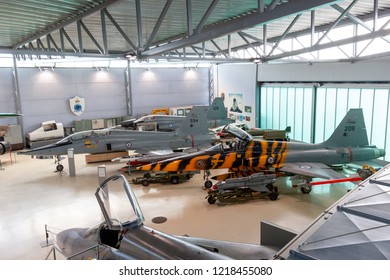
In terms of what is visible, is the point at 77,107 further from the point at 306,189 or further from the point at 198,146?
the point at 306,189

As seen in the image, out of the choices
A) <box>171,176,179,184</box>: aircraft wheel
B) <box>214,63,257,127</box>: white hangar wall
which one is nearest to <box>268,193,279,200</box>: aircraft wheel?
<box>171,176,179,184</box>: aircraft wheel

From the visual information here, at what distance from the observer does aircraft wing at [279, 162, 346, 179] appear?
1058 cm

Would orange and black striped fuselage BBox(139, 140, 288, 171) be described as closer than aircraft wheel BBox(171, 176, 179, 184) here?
Yes

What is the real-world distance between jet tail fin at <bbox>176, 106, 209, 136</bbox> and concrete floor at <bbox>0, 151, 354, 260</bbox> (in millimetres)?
2787

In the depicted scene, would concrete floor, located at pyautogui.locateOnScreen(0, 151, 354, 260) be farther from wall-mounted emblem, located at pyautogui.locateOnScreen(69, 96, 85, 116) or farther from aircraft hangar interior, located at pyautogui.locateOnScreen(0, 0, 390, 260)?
wall-mounted emblem, located at pyautogui.locateOnScreen(69, 96, 85, 116)

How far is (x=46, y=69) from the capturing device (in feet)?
75.5

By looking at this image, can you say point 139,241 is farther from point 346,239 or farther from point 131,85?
point 131,85

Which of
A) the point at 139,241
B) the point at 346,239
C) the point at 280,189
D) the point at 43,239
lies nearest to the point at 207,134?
the point at 280,189

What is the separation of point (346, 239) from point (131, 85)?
80.6 ft

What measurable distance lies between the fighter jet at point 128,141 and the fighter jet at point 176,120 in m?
5.83

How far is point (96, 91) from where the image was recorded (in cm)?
2505

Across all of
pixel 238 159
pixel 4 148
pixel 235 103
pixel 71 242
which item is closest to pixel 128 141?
pixel 238 159

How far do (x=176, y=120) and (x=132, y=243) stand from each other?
57.4ft

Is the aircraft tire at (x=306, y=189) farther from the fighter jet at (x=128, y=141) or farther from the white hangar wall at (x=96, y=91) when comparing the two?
the white hangar wall at (x=96, y=91)
